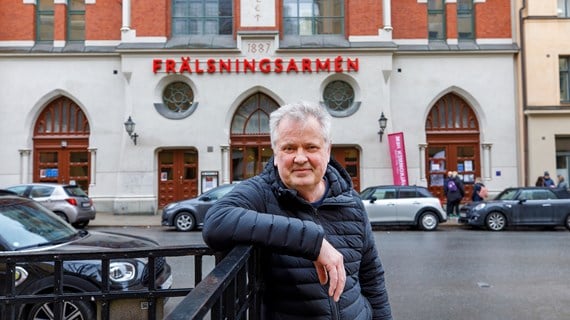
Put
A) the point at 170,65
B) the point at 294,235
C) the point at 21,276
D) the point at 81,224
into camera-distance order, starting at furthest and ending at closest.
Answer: the point at 170,65 < the point at 81,224 < the point at 21,276 < the point at 294,235

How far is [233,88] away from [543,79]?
553 inches

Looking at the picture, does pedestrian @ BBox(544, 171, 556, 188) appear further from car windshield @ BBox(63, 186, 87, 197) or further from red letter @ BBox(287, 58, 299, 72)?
car windshield @ BBox(63, 186, 87, 197)

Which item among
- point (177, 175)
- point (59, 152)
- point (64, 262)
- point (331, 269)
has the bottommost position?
point (64, 262)

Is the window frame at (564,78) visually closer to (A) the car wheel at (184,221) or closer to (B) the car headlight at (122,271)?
(A) the car wheel at (184,221)

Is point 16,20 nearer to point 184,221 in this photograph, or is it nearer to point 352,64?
point 184,221

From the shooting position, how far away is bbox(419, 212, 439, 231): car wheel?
14625 mm

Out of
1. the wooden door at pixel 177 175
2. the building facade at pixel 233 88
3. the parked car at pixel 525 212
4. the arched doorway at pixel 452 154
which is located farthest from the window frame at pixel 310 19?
the parked car at pixel 525 212

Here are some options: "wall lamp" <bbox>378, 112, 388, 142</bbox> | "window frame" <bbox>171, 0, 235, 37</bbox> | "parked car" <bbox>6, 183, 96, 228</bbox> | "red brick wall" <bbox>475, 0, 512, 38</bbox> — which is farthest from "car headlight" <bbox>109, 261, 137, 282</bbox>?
"red brick wall" <bbox>475, 0, 512, 38</bbox>

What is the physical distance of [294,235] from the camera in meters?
1.65

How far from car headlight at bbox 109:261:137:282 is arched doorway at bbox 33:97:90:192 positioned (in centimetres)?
1785

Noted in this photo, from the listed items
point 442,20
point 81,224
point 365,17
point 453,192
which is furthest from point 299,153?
point 442,20

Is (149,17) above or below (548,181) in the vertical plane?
above

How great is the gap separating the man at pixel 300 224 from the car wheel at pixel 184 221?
502 inches

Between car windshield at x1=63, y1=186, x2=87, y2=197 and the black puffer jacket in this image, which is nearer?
the black puffer jacket
